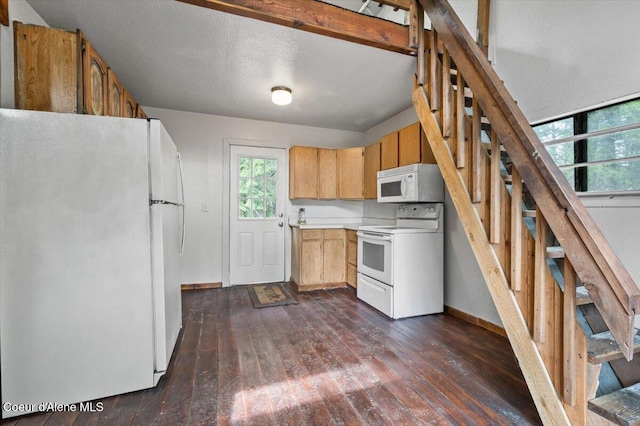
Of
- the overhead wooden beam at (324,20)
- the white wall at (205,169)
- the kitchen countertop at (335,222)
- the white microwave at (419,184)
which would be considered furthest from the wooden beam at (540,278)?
Result: the white wall at (205,169)

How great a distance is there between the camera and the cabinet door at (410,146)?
10.3 feet

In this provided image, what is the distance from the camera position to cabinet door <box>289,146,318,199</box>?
4.31 m

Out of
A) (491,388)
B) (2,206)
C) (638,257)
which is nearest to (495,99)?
(638,257)

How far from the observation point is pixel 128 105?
315 cm

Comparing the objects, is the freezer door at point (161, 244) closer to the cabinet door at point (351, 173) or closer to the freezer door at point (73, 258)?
the freezer door at point (73, 258)

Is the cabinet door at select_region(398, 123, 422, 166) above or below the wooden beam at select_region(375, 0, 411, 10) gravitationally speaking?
below

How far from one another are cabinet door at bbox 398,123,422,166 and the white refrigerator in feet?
8.12

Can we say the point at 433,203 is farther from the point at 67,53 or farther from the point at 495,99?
the point at 67,53

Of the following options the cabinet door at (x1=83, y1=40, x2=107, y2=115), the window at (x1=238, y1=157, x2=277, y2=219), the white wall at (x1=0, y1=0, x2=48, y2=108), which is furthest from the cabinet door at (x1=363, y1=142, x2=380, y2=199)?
the white wall at (x1=0, y1=0, x2=48, y2=108)

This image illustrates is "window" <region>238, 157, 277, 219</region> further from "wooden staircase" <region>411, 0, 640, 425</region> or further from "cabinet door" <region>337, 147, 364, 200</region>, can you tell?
"wooden staircase" <region>411, 0, 640, 425</region>

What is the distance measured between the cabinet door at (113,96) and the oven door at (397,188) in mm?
2853

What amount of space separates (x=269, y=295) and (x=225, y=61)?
2.70m

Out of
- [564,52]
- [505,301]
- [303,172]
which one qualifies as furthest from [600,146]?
[303,172]

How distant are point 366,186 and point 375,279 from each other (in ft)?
5.23
